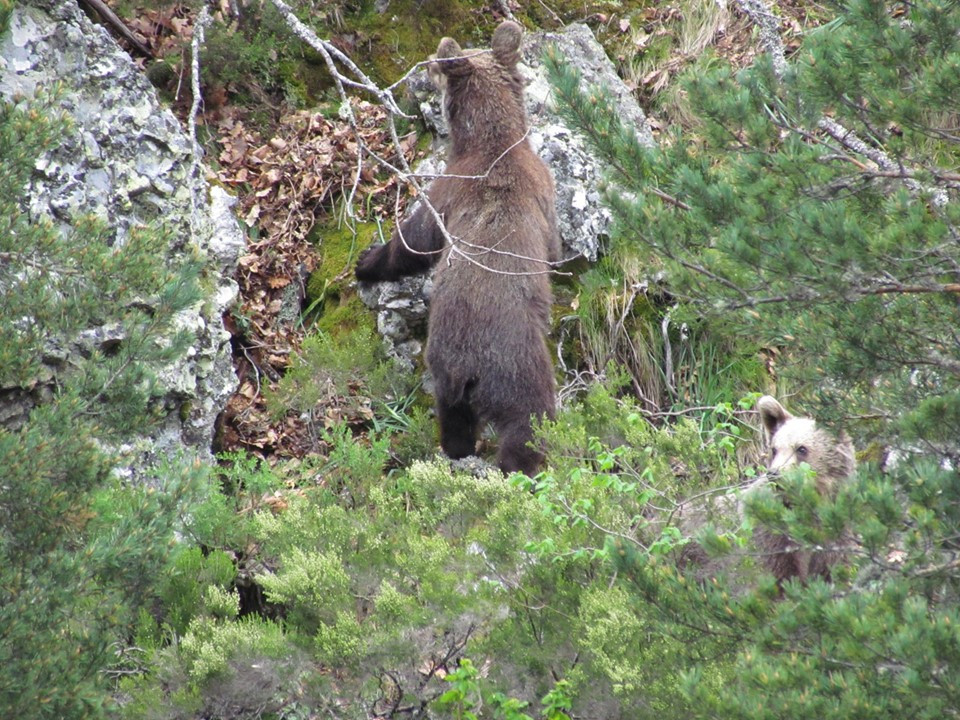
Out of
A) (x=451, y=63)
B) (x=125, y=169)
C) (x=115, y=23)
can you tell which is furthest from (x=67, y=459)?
(x=115, y=23)

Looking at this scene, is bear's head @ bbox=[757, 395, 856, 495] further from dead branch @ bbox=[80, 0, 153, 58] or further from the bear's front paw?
dead branch @ bbox=[80, 0, 153, 58]

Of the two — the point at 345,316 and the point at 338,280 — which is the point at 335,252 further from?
the point at 345,316

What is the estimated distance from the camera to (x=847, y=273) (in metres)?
3.56

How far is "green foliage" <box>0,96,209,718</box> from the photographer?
11.8ft

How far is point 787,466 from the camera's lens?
5.28 meters

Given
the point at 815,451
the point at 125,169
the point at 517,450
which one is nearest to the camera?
the point at 815,451

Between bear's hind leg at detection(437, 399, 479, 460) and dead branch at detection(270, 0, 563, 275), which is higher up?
dead branch at detection(270, 0, 563, 275)

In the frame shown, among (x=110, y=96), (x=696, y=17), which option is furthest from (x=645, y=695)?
(x=696, y=17)

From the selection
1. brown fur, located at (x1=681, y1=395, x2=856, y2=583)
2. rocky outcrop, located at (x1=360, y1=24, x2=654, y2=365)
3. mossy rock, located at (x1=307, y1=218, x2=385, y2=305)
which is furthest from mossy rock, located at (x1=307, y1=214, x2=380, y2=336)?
brown fur, located at (x1=681, y1=395, x2=856, y2=583)

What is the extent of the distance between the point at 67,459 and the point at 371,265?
4726mm

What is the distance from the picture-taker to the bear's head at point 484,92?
7902 millimetres

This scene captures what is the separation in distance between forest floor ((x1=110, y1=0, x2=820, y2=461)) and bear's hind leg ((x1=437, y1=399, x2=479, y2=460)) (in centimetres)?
107

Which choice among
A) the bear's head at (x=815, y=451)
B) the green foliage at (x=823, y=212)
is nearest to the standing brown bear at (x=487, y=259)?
the bear's head at (x=815, y=451)

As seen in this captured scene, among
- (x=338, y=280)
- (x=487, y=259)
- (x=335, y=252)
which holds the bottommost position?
(x=338, y=280)
